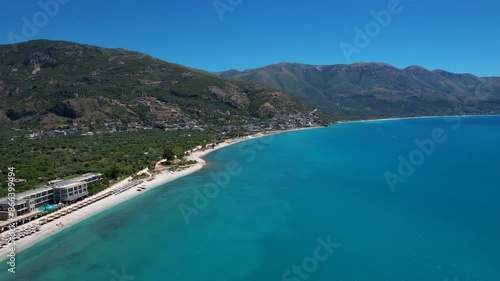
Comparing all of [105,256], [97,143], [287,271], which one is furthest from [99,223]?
Answer: [97,143]

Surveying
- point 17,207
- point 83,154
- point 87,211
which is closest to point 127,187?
point 87,211

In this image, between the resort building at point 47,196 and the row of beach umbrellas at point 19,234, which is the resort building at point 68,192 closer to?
the resort building at point 47,196

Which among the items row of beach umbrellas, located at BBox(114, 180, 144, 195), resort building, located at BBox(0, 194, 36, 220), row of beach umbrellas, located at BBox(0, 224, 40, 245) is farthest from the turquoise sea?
resort building, located at BBox(0, 194, 36, 220)

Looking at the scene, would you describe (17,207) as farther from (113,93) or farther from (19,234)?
(113,93)

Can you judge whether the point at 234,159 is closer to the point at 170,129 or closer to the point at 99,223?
the point at 99,223

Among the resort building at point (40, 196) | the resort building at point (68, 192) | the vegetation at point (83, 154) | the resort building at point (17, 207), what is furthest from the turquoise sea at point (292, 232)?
the vegetation at point (83, 154)

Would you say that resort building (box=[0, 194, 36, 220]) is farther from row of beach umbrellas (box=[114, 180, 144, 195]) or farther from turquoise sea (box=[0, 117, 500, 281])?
row of beach umbrellas (box=[114, 180, 144, 195])
